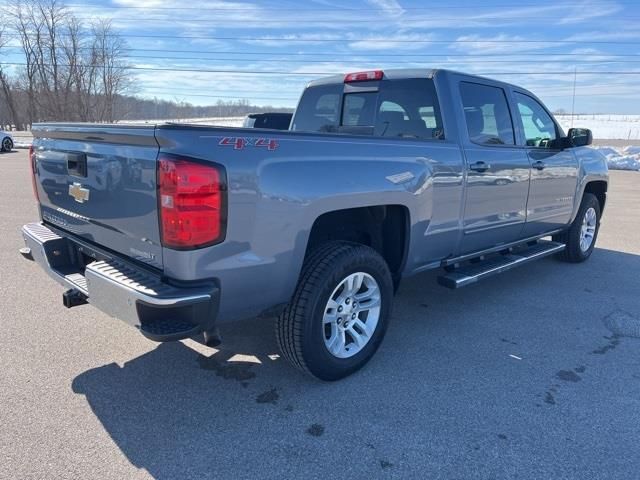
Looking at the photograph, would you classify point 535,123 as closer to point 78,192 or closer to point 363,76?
point 363,76

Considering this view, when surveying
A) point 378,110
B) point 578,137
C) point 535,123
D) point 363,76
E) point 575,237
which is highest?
point 363,76

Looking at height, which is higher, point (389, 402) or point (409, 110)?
point (409, 110)

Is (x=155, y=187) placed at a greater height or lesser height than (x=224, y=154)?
lesser

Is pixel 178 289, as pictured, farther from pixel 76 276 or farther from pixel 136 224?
pixel 76 276

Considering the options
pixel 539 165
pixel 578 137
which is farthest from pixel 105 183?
pixel 578 137

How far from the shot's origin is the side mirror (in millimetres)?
5309

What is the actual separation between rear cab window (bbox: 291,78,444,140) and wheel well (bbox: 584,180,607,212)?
10.6ft

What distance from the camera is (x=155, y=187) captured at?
2398 mm

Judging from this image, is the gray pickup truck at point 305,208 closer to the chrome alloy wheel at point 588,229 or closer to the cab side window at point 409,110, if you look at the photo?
the cab side window at point 409,110

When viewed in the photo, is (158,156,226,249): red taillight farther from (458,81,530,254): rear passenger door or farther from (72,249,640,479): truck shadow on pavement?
(458,81,530,254): rear passenger door

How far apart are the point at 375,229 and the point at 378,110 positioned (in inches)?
50.6

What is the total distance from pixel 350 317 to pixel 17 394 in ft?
6.82

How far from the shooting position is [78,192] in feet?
9.86

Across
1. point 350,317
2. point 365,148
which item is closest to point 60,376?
point 350,317
